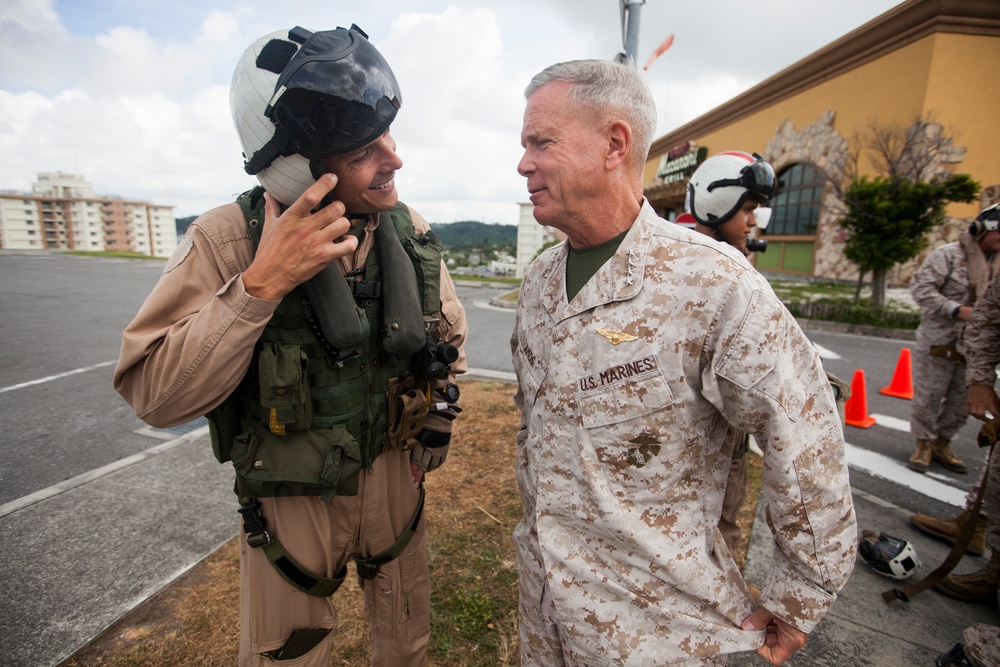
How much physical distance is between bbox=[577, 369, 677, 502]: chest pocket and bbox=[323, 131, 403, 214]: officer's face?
0.92 m

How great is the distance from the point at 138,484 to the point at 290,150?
3425 millimetres

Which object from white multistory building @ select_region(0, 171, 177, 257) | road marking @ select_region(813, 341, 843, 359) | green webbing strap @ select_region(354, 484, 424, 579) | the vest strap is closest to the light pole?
green webbing strap @ select_region(354, 484, 424, 579)

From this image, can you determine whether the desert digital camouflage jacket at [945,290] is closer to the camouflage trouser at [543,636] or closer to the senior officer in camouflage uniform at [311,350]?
the camouflage trouser at [543,636]

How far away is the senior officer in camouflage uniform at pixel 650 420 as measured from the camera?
4.14 ft

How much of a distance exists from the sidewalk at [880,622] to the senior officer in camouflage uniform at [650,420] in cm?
136

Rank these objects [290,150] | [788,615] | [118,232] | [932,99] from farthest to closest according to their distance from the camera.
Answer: [118,232] → [932,99] → [290,150] → [788,615]

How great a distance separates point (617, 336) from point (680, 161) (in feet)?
90.7

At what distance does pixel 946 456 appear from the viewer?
178 inches

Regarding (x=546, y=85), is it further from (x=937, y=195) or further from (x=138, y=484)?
(x=937, y=195)

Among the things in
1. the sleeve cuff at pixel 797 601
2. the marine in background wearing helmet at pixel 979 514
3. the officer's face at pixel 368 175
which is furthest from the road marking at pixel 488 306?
the sleeve cuff at pixel 797 601

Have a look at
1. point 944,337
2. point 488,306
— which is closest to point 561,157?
point 944,337

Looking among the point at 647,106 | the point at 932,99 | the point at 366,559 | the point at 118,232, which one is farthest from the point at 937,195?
the point at 118,232

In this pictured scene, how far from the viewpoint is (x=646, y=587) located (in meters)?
1.40

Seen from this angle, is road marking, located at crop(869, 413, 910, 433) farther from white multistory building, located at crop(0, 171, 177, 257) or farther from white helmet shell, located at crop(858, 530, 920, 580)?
white multistory building, located at crop(0, 171, 177, 257)
